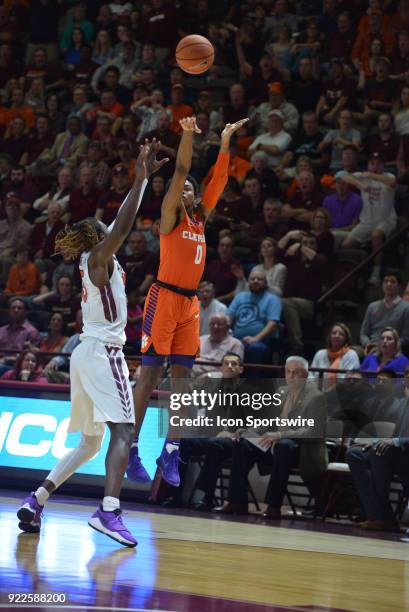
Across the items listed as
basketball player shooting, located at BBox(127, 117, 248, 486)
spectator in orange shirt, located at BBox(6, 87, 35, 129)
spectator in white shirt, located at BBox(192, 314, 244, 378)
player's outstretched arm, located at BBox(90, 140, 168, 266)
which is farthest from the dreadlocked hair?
spectator in orange shirt, located at BBox(6, 87, 35, 129)

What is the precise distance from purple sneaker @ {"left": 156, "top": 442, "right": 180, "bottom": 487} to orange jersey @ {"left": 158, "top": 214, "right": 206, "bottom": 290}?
1318 mm

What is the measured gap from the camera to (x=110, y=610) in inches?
203

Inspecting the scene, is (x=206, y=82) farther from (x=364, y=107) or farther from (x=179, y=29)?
(x=364, y=107)

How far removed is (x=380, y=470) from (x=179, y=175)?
3.53 metres

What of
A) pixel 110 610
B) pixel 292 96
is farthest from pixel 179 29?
pixel 110 610

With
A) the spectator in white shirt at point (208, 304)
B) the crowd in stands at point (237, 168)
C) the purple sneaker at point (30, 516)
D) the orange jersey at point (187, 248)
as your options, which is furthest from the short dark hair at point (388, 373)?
the purple sneaker at point (30, 516)

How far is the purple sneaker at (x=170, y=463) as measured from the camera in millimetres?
8932

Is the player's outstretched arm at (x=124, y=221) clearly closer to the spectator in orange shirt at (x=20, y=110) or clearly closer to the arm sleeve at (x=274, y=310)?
the arm sleeve at (x=274, y=310)

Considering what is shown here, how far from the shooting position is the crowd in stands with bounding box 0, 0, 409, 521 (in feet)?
43.2

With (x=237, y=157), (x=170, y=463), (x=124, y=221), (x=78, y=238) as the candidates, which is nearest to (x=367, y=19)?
(x=237, y=157)

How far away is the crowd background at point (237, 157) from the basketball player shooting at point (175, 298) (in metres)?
2.93

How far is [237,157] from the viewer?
16.1 metres

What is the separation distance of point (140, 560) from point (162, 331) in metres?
2.44

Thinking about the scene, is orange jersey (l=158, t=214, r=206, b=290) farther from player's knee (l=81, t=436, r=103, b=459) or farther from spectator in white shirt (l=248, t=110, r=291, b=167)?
spectator in white shirt (l=248, t=110, r=291, b=167)
